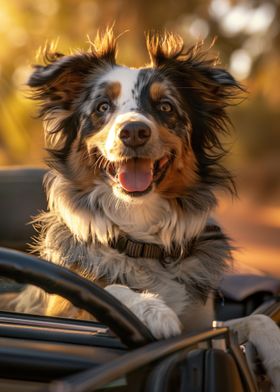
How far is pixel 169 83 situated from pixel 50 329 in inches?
92.3

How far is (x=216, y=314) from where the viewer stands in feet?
12.8

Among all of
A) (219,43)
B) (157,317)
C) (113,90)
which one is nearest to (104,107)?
(113,90)

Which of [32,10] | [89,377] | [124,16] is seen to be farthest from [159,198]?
[32,10]

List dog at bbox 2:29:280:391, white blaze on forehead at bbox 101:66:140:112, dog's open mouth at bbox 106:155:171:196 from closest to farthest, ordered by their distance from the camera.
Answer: dog at bbox 2:29:280:391 < dog's open mouth at bbox 106:155:171:196 < white blaze on forehead at bbox 101:66:140:112

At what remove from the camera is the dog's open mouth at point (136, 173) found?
3715 mm

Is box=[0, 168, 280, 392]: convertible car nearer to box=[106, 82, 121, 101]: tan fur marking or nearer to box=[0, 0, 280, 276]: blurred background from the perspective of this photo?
box=[106, 82, 121, 101]: tan fur marking

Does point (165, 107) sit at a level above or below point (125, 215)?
above

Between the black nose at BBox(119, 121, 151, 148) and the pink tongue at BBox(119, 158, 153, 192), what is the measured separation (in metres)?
0.15

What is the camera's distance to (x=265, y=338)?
9.93 ft

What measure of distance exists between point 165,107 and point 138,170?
41 cm

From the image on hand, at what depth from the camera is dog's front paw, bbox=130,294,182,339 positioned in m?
2.07

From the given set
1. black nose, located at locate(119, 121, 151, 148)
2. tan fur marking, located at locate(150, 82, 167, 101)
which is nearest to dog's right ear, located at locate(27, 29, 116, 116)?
tan fur marking, located at locate(150, 82, 167, 101)

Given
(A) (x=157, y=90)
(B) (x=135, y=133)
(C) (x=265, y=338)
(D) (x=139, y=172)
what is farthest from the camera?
(A) (x=157, y=90)

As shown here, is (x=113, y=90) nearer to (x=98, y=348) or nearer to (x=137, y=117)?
(x=137, y=117)
